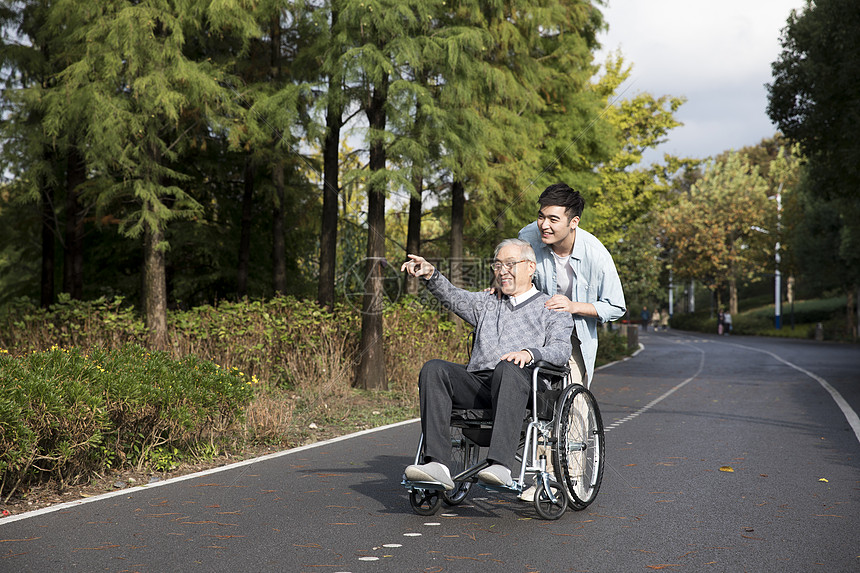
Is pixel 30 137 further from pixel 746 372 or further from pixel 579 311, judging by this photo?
pixel 746 372

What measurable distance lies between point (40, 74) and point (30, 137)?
2.78 m

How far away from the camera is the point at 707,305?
294ft

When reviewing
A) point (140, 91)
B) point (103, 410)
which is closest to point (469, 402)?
point (103, 410)

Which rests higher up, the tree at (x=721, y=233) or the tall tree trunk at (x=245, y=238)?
the tree at (x=721, y=233)

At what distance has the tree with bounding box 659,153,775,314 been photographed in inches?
2473

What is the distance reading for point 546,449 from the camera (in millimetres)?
5867

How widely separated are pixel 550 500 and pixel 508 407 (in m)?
0.70

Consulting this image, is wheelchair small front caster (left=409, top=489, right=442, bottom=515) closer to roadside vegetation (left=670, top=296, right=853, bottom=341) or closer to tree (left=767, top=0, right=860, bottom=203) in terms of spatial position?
tree (left=767, top=0, right=860, bottom=203)

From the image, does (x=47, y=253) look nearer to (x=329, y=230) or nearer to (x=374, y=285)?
(x=329, y=230)

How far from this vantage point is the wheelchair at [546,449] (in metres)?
5.56

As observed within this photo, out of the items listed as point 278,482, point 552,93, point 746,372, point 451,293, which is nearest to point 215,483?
point 278,482

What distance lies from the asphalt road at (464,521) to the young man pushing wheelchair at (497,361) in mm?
445

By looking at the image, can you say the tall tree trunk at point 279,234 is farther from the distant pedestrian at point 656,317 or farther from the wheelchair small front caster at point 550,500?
the distant pedestrian at point 656,317

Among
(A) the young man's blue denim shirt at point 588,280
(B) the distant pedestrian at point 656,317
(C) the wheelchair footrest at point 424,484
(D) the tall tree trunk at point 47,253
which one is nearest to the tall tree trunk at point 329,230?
(D) the tall tree trunk at point 47,253
